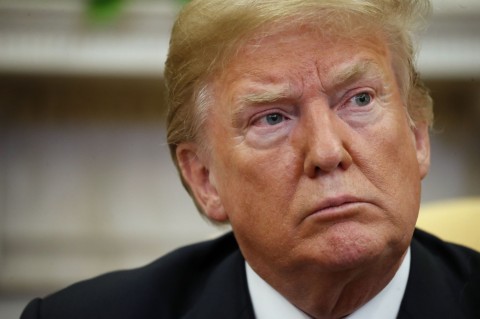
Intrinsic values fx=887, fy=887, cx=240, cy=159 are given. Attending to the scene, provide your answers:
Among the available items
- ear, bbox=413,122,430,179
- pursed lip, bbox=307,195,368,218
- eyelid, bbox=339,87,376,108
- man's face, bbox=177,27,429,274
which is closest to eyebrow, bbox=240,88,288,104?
man's face, bbox=177,27,429,274

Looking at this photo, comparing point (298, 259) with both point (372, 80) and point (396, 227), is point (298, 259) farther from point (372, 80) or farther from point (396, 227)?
point (372, 80)

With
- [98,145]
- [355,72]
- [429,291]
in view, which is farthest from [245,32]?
[98,145]

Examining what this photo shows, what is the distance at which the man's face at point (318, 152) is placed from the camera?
5.07ft

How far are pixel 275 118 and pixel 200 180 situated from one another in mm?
308

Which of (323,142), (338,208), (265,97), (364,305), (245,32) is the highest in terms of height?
(245,32)

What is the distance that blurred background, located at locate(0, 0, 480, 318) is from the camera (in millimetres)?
3477

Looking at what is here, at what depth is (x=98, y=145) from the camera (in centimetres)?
398

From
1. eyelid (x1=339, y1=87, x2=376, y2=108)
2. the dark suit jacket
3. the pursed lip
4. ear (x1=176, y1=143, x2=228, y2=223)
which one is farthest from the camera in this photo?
ear (x1=176, y1=143, x2=228, y2=223)

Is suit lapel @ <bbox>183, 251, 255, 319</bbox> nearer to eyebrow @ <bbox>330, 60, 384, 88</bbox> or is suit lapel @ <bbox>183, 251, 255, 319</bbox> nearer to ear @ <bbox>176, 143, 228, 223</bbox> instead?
ear @ <bbox>176, 143, 228, 223</bbox>

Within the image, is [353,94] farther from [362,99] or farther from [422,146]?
[422,146]

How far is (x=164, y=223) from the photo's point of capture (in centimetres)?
394

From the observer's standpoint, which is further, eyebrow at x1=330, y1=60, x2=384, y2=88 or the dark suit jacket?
the dark suit jacket

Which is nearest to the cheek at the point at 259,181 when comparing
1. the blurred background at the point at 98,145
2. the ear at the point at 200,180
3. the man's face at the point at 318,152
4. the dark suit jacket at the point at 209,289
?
the man's face at the point at 318,152

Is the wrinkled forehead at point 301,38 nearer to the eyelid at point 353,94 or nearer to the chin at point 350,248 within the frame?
the eyelid at point 353,94
